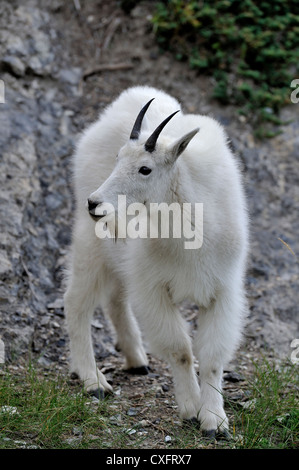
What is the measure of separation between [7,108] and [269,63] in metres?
3.30

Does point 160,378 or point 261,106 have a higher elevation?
point 261,106

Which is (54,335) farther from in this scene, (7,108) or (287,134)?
(287,134)

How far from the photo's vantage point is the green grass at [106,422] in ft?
13.1

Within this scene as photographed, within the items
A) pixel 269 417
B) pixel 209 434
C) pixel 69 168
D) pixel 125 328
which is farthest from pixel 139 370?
pixel 69 168

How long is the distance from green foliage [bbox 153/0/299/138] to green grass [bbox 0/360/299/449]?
4557 mm

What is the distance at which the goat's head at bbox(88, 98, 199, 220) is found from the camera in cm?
412

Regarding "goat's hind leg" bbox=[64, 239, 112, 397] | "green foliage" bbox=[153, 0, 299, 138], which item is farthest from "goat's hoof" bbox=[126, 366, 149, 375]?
"green foliage" bbox=[153, 0, 299, 138]

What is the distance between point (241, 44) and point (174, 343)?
5131mm

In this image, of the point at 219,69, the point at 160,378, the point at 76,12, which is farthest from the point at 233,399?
the point at 76,12

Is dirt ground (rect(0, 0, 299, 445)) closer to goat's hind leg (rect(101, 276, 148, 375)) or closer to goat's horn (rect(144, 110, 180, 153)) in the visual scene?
goat's hind leg (rect(101, 276, 148, 375))

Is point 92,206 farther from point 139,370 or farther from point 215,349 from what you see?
point 139,370

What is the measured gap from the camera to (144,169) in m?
4.18

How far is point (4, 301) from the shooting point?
18.9 feet
